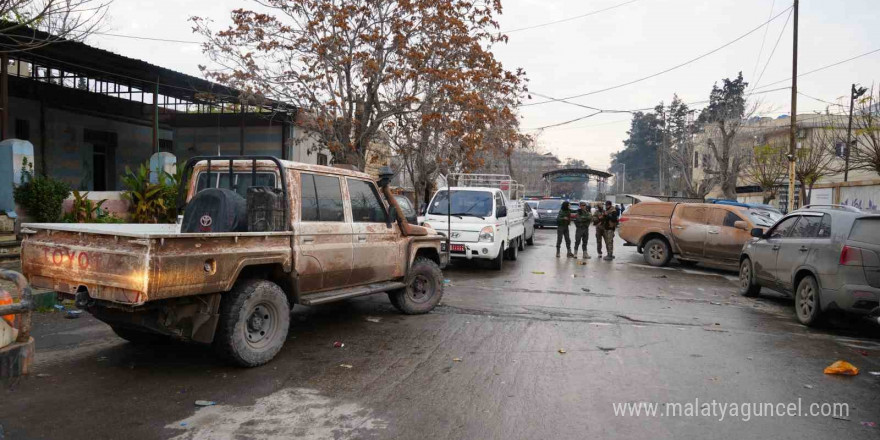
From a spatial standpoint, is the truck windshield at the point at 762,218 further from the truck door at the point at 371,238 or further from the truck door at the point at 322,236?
the truck door at the point at 322,236

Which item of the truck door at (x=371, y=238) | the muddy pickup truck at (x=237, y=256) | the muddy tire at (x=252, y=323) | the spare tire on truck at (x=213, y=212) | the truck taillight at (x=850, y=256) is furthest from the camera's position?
the truck taillight at (x=850, y=256)

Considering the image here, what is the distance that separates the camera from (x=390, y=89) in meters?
18.8

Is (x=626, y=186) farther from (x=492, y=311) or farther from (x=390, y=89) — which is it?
(x=492, y=311)

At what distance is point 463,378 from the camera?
5355mm

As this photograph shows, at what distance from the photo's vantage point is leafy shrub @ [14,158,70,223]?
11625 millimetres

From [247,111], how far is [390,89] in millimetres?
7828

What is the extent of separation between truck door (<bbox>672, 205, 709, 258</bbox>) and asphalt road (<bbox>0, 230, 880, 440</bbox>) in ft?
19.0

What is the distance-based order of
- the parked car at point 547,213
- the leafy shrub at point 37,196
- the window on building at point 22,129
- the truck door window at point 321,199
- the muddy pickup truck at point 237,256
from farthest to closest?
the parked car at point 547,213 < the window on building at point 22,129 < the leafy shrub at point 37,196 < the truck door window at point 321,199 < the muddy pickup truck at point 237,256

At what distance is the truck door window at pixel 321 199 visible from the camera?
20.5ft

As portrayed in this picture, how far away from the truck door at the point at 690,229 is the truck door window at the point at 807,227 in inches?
214

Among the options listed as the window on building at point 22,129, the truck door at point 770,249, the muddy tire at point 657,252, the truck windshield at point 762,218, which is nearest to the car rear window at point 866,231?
the truck door at point 770,249

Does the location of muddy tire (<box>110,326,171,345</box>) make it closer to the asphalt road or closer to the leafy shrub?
the asphalt road

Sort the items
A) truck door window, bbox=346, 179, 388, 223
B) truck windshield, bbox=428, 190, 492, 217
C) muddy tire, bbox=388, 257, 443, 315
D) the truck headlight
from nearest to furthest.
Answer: truck door window, bbox=346, 179, 388, 223 → muddy tire, bbox=388, 257, 443, 315 → the truck headlight → truck windshield, bbox=428, 190, 492, 217

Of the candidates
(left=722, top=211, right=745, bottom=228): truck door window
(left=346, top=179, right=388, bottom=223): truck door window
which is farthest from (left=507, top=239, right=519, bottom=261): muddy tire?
(left=346, top=179, right=388, bottom=223): truck door window
